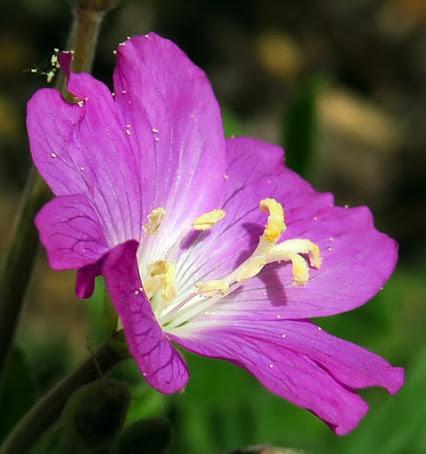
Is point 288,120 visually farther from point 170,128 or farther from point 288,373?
point 288,373

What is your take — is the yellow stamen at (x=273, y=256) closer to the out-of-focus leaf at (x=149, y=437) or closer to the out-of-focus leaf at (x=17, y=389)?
the out-of-focus leaf at (x=149, y=437)

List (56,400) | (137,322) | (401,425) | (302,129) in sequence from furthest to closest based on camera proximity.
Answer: (302,129) < (401,425) < (56,400) < (137,322)

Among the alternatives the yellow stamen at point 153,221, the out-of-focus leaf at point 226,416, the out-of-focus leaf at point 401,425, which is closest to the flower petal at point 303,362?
the yellow stamen at point 153,221

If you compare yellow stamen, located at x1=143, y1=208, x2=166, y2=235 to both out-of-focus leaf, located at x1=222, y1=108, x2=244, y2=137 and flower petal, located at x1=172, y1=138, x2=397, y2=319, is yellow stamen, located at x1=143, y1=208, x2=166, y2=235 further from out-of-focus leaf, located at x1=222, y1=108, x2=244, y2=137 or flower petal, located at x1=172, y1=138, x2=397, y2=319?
out-of-focus leaf, located at x1=222, y1=108, x2=244, y2=137

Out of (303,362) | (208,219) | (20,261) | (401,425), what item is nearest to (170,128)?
(208,219)

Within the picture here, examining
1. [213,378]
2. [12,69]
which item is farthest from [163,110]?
[12,69]

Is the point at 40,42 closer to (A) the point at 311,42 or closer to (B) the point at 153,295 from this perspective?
(A) the point at 311,42
